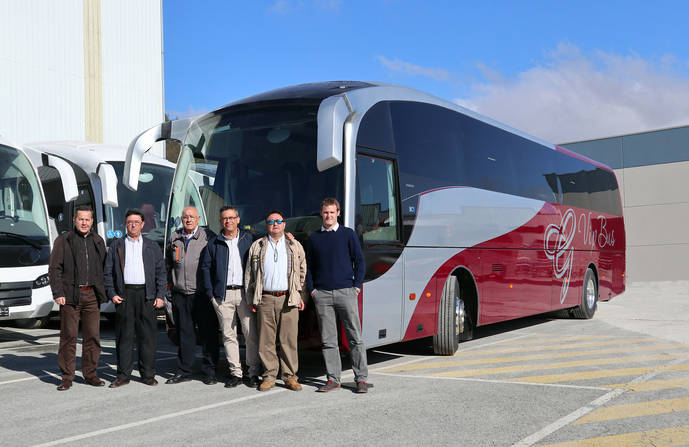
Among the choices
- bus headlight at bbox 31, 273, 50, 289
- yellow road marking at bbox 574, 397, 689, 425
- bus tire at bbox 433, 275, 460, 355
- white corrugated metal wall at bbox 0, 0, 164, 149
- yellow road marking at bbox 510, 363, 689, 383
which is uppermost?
white corrugated metal wall at bbox 0, 0, 164, 149

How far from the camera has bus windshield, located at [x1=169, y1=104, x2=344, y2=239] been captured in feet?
25.0

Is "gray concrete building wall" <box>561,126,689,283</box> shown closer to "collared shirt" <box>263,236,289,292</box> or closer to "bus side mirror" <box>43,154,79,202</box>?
"bus side mirror" <box>43,154,79,202</box>

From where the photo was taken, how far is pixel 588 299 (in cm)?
1529

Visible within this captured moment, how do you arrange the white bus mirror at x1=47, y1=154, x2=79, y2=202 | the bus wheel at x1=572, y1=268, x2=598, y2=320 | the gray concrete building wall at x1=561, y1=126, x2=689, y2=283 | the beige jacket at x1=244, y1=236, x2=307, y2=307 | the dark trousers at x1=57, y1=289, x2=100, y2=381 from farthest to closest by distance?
the gray concrete building wall at x1=561, y1=126, x2=689, y2=283
the bus wheel at x1=572, y1=268, x2=598, y2=320
the white bus mirror at x1=47, y1=154, x2=79, y2=202
the dark trousers at x1=57, y1=289, x2=100, y2=381
the beige jacket at x1=244, y1=236, x2=307, y2=307

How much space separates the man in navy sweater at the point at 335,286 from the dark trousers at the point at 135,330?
74.5 inches

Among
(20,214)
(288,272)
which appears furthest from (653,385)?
(20,214)

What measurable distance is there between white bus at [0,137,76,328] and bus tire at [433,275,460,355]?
249 inches

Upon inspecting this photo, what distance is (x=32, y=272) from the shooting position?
11312 mm

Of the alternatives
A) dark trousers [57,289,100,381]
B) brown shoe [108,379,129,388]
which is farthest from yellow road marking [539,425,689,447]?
dark trousers [57,289,100,381]

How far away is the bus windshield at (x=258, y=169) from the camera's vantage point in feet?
25.0

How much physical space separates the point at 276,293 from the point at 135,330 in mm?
1716

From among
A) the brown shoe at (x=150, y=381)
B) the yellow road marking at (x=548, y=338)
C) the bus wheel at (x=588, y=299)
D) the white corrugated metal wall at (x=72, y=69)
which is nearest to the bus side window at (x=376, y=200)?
the brown shoe at (x=150, y=381)

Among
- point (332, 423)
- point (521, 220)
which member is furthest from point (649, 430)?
point (521, 220)

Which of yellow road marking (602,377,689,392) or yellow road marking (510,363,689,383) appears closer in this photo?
yellow road marking (602,377,689,392)
